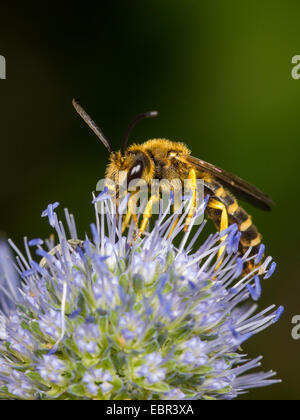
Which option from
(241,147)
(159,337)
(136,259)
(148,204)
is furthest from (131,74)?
(159,337)

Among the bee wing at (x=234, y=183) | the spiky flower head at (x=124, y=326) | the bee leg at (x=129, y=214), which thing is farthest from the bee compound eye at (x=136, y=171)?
the bee wing at (x=234, y=183)

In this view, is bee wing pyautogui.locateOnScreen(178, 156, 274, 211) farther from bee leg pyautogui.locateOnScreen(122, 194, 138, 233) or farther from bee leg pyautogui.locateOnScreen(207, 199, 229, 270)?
bee leg pyautogui.locateOnScreen(122, 194, 138, 233)

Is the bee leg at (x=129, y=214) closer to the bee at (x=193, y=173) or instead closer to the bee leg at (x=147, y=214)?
the bee leg at (x=147, y=214)

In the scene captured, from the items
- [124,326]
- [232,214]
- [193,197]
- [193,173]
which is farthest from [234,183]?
[124,326]

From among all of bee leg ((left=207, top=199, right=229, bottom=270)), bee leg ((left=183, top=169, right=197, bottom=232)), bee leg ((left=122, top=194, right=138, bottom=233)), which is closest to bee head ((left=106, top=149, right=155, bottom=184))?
bee leg ((left=122, top=194, right=138, bottom=233))

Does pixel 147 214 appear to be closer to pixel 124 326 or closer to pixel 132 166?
pixel 132 166

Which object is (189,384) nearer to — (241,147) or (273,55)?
(241,147)

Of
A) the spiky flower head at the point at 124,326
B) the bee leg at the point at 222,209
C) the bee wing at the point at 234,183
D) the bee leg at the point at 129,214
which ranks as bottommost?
the spiky flower head at the point at 124,326
